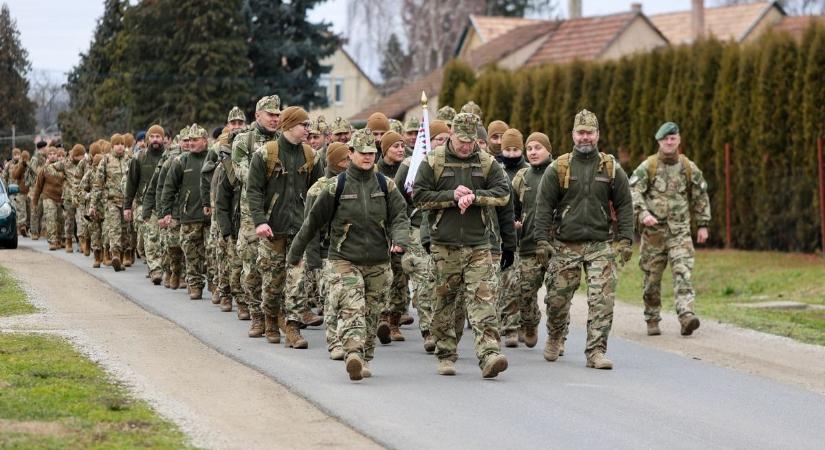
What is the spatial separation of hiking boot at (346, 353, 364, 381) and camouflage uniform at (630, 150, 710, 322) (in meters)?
5.14

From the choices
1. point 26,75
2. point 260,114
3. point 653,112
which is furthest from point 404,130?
point 26,75

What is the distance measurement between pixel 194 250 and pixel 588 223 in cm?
743

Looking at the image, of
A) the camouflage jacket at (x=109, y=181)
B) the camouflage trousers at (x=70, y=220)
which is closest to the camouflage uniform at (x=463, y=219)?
the camouflage jacket at (x=109, y=181)

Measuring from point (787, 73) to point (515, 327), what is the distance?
14.4 meters

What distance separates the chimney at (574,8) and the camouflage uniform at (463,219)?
51.4 metres

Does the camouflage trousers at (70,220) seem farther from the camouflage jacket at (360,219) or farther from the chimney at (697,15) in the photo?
the chimney at (697,15)

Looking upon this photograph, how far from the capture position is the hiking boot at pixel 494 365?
12141 mm

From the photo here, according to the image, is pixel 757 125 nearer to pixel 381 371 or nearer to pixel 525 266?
pixel 525 266

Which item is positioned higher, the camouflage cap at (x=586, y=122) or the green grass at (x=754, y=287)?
the camouflage cap at (x=586, y=122)

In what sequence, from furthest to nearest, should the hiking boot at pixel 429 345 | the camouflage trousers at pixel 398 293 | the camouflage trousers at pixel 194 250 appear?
the camouflage trousers at pixel 194 250, the camouflage trousers at pixel 398 293, the hiking boot at pixel 429 345

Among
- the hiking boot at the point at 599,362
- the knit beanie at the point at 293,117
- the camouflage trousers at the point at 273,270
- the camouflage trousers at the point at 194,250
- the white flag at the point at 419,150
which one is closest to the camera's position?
the hiking boot at the point at 599,362

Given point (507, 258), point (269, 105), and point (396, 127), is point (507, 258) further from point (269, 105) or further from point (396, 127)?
point (269, 105)

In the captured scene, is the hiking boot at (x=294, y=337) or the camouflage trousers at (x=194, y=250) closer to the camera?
the hiking boot at (x=294, y=337)

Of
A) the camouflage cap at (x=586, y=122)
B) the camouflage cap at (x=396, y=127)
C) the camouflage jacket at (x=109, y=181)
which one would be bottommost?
the camouflage jacket at (x=109, y=181)
